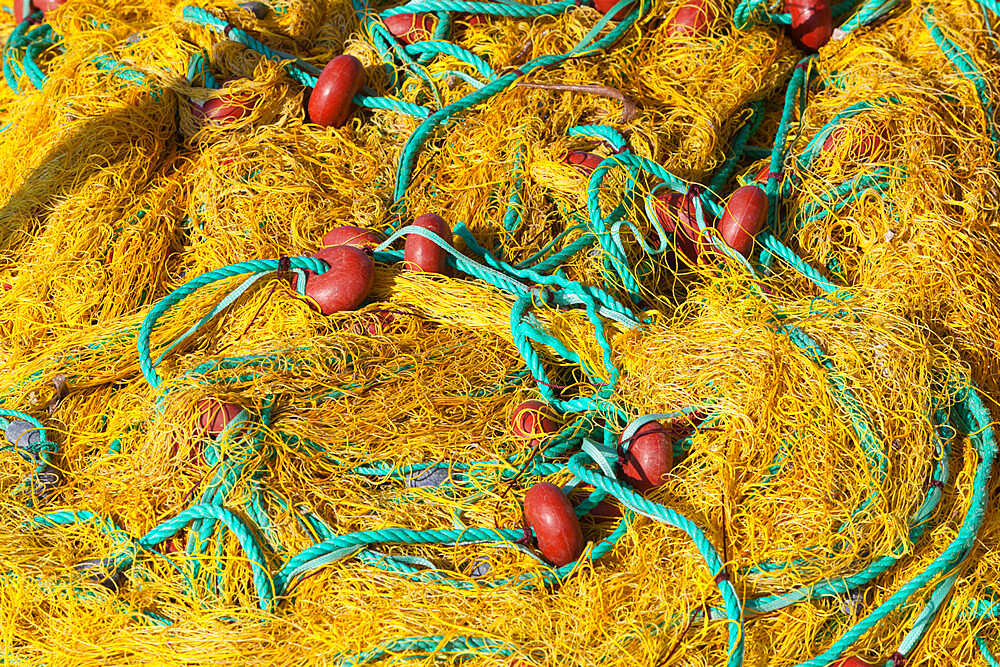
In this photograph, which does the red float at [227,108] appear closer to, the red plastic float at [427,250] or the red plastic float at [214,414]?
the red plastic float at [427,250]

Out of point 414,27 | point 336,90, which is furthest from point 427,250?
point 414,27

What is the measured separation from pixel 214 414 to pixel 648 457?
1.19m

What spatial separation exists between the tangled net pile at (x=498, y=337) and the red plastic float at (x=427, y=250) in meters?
0.05

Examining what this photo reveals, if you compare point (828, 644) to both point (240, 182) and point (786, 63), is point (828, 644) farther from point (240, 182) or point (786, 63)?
point (240, 182)

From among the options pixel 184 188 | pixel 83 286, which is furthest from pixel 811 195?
pixel 83 286

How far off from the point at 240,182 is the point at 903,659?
2.43 metres

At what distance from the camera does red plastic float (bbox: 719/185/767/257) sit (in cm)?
248

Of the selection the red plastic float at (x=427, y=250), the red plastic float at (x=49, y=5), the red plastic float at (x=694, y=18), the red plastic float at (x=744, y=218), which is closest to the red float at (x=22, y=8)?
the red plastic float at (x=49, y=5)

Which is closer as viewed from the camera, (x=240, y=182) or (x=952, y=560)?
(x=952, y=560)

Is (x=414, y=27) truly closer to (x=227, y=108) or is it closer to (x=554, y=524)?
(x=227, y=108)

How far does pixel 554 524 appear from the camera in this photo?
2.05 meters

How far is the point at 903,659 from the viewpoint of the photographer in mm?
2061

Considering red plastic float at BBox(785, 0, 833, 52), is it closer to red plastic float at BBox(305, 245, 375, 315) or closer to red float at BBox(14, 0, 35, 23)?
red plastic float at BBox(305, 245, 375, 315)

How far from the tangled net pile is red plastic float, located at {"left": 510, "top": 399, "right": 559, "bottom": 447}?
0.03m
